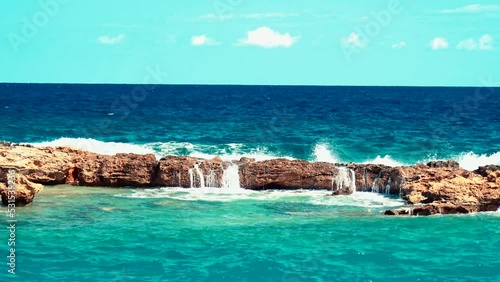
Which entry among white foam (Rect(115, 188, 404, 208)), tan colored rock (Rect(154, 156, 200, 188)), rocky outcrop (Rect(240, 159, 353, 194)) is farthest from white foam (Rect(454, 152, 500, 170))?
tan colored rock (Rect(154, 156, 200, 188))

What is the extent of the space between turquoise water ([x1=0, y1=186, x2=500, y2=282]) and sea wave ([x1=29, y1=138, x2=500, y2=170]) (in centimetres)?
1179

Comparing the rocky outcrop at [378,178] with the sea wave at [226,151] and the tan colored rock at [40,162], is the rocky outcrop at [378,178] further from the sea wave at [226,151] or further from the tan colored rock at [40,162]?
the tan colored rock at [40,162]

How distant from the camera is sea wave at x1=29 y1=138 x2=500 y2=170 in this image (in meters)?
32.3

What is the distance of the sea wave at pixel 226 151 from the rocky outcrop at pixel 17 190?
12400 mm

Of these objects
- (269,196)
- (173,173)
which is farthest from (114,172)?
(269,196)

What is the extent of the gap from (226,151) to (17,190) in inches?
704

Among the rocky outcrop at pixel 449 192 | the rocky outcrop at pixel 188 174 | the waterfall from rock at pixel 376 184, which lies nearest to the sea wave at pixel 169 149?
the rocky outcrop at pixel 188 174


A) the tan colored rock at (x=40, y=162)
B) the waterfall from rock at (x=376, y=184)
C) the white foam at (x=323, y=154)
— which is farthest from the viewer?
the white foam at (x=323, y=154)

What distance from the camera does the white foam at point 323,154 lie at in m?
34.5

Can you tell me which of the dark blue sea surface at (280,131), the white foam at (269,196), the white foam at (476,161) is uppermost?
the dark blue sea surface at (280,131)

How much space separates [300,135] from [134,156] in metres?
20.8

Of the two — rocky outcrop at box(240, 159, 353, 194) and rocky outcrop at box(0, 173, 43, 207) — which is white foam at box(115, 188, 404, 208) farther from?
rocky outcrop at box(0, 173, 43, 207)

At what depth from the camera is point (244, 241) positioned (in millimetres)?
15617

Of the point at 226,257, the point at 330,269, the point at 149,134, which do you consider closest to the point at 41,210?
the point at 226,257
